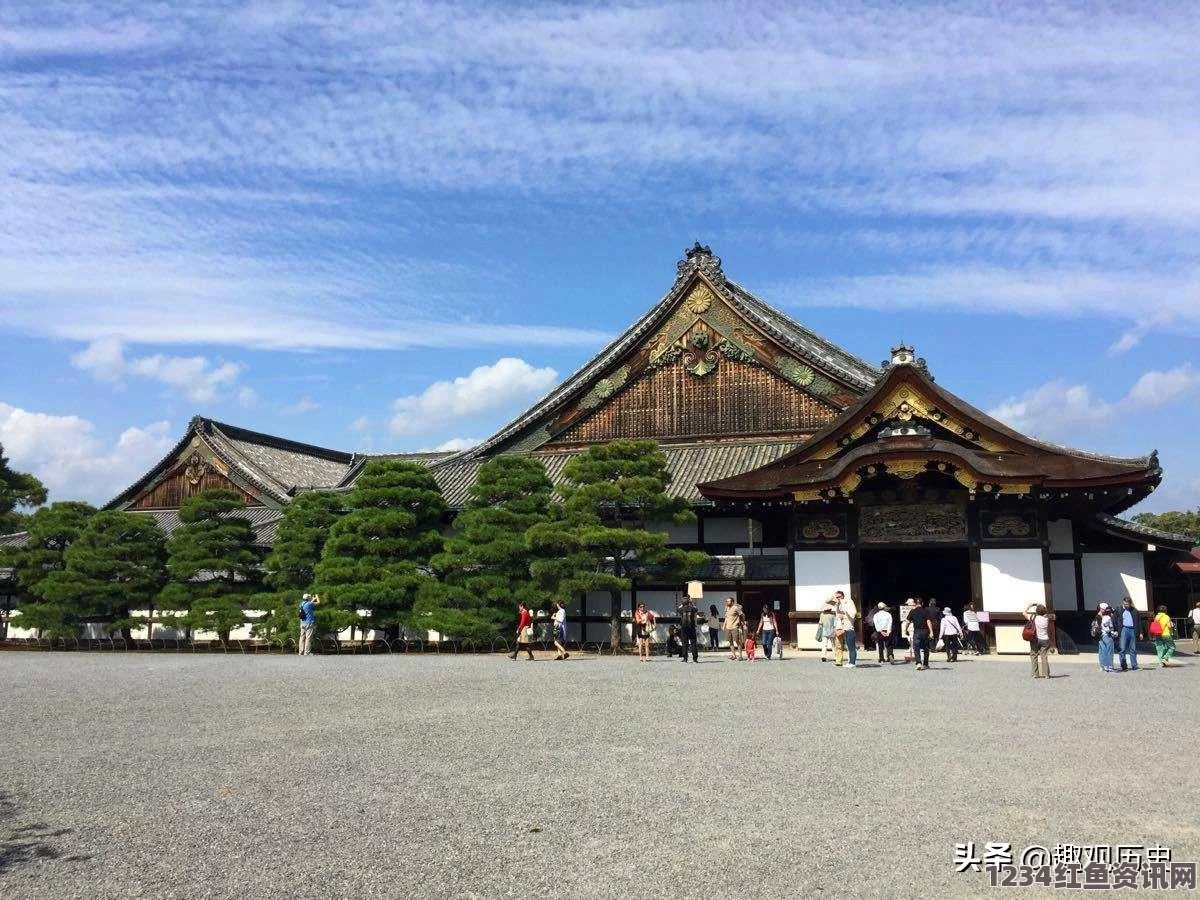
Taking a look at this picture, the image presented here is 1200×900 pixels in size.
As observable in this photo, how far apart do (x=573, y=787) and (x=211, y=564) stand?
2446 centimetres

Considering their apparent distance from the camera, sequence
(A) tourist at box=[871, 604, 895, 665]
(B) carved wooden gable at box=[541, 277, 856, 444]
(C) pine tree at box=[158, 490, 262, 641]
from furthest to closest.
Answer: (B) carved wooden gable at box=[541, 277, 856, 444], (C) pine tree at box=[158, 490, 262, 641], (A) tourist at box=[871, 604, 895, 665]

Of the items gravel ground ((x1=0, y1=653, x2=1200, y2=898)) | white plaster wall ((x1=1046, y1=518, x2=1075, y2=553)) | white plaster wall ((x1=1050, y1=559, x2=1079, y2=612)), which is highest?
white plaster wall ((x1=1046, y1=518, x2=1075, y2=553))

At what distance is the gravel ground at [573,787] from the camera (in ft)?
20.6

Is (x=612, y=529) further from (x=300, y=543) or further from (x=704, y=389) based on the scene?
(x=300, y=543)

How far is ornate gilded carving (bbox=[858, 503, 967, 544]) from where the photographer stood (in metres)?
25.6

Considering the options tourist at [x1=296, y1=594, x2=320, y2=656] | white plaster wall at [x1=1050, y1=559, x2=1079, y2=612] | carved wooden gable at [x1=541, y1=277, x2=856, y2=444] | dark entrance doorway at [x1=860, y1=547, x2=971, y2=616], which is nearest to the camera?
tourist at [x1=296, y1=594, x2=320, y2=656]

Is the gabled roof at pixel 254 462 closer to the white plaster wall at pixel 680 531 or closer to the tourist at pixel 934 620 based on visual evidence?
the white plaster wall at pixel 680 531

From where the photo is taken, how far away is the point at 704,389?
107ft

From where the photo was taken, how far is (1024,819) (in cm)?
737

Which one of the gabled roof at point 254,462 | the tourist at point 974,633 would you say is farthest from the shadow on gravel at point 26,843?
the gabled roof at point 254,462

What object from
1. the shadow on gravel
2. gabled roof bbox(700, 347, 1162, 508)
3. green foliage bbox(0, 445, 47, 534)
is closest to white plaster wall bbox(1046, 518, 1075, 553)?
gabled roof bbox(700, 347, 1162, 508)

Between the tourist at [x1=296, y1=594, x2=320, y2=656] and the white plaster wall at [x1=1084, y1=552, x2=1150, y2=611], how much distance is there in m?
21.7

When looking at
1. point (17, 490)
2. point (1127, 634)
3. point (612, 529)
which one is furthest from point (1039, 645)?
point (17, 490)

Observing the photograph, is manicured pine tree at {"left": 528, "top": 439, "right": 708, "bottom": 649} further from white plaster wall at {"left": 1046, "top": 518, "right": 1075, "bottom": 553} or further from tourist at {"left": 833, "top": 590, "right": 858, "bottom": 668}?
white plaster wall at {"left": 1046, "top": 518, "right": 1075, "bottom": 553}
